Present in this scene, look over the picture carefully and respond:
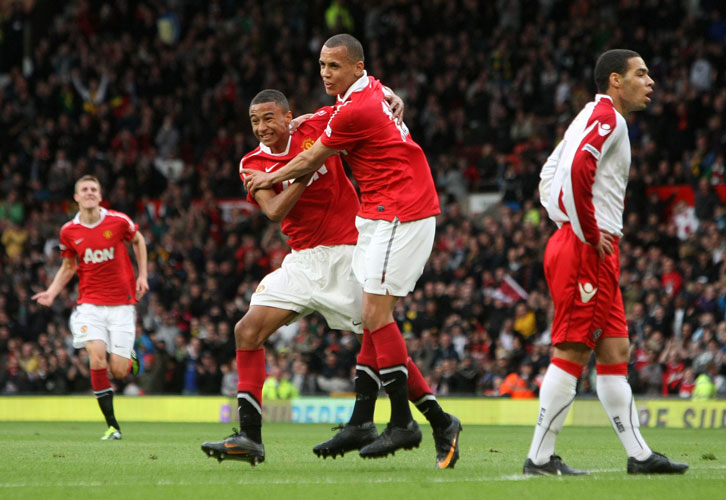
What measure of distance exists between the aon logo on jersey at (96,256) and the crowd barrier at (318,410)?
19.5 ft

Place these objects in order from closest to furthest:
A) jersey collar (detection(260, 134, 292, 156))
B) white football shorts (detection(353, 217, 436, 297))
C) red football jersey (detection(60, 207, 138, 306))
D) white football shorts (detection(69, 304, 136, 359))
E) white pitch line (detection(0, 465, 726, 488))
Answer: white pitch line (detection(0, 465, 726, 488)), white football shorts (detection(353, 217, 436, 297)), jersey collar (detection(260, 134, 292, 156)), white football shorts (detection(69, 304, 136, 359)), red football jersey (detection(60, 207, 138, 306))

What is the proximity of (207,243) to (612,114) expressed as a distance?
17765mm

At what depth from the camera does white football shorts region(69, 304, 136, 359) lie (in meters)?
12.4

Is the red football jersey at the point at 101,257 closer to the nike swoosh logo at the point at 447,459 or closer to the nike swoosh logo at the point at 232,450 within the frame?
the nike swoosh logo at the point at 232,450

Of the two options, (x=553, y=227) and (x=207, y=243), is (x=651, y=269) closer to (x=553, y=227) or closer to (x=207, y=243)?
(x=553, y=227)

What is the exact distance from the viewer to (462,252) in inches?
821

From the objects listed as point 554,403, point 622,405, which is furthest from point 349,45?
point 622,405

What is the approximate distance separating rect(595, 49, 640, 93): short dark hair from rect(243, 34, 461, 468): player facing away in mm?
1283

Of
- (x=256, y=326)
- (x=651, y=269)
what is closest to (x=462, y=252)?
(x=651, y=269)

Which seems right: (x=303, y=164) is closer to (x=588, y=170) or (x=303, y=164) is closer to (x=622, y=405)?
(x=588, y=170)

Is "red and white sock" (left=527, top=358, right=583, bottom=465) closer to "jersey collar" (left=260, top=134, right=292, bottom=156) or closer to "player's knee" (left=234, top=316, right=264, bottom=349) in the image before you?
"player's knee" (left=234, top=316, right=264, bottom=349)

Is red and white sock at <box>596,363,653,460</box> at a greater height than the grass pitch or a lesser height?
greater

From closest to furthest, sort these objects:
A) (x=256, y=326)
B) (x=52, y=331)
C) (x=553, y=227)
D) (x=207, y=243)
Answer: (x=256, y=326)
(x=553, y=227)
(x=52, y=331)
(x=207, y=243)

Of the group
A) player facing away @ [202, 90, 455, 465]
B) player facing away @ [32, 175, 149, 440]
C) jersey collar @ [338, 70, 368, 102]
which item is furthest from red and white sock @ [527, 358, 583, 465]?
player facing away @ [32, 175, 149, 440]
